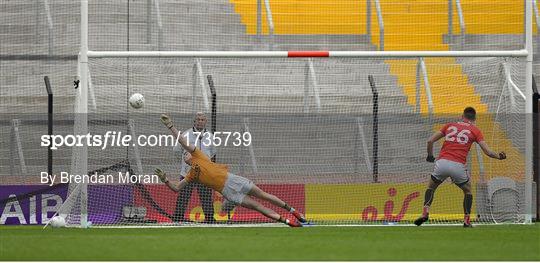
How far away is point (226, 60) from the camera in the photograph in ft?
60.0

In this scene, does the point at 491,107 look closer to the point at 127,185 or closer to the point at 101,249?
the point at 127,185

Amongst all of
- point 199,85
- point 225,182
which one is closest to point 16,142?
point 199,85

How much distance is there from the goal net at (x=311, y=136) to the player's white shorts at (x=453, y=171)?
4.59ft

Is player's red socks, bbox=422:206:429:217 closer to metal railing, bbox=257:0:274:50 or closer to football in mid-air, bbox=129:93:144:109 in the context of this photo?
football in mid-air, bbox=129:93:144:109

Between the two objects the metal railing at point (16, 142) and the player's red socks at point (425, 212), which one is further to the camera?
the metal railing at point (16, 142)

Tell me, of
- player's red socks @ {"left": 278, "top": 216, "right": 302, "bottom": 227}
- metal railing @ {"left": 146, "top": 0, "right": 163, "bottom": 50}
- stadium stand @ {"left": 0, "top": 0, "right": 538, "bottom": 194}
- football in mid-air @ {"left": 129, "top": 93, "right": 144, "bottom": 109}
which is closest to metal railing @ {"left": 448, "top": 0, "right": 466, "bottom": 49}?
stadium stand @ {"left": 0, "top": 0, "right": 538, "bottom": 194}

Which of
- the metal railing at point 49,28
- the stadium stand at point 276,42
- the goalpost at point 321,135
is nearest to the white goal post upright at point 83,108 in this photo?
the goalpost at point 321,135

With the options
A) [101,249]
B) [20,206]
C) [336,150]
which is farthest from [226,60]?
[101,249]

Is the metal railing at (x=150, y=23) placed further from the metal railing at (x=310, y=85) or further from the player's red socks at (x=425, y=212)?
the player's red socks at (x=425, y=212)

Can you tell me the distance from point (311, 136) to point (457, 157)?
258 cm

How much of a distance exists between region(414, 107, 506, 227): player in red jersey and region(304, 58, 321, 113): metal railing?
2.51 m

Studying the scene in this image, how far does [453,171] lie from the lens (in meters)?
15.9

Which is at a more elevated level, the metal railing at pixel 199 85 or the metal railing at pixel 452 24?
the metal railing at pixel 452 24

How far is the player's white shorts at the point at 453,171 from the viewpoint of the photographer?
625 inches
